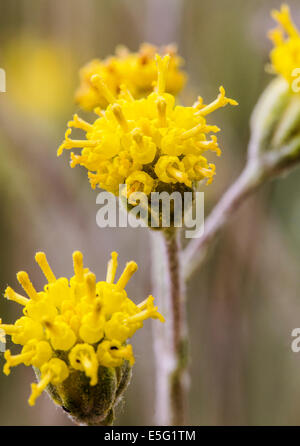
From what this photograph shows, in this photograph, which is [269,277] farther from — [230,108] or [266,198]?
[230,108]

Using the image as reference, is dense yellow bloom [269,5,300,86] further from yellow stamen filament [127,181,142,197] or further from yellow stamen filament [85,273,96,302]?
yellow stamen filament [85,273,96,302]

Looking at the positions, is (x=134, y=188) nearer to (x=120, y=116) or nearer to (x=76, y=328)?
(x=120, y=116)

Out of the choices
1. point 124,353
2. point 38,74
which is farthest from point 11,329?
point 38,74

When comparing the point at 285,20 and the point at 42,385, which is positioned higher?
the point at 285,20

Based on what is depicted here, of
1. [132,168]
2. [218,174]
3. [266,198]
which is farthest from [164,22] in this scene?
[132,168]

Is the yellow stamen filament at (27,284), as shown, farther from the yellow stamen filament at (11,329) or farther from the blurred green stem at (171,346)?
the blurred green stem at (171,346)

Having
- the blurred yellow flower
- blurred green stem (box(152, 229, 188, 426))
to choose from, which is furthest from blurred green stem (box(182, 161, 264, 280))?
the blurred yellow flower
